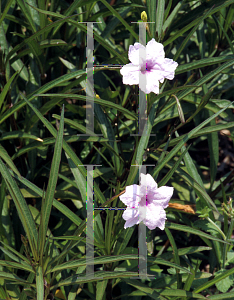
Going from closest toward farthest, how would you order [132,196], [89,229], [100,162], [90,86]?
[132,196] → [89,229] → [90,86] → [100,162]

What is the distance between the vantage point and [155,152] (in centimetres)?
108

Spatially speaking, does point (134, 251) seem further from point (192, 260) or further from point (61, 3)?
point (61, 3)

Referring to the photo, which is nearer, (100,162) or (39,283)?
(39,283)

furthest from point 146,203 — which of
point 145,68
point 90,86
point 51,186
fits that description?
point 90,86

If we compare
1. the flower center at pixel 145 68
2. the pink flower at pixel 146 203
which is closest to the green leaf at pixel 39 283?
the pink flower at pixel 146 203

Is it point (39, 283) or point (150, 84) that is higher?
point (150, 84)

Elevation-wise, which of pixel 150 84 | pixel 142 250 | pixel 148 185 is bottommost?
pixel 142 250

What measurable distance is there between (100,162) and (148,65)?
586 mm

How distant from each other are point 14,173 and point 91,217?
325 millimetres

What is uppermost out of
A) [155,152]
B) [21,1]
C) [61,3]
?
[61,3]

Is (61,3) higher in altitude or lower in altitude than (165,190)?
higher

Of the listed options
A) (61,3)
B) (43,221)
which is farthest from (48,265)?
(61,3)

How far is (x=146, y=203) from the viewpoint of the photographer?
2.46ft

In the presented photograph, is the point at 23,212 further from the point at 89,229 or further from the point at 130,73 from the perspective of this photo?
the point at 130,73
